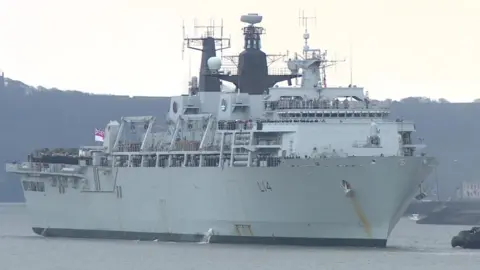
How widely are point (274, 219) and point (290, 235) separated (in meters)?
0.97

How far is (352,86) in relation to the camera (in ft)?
261

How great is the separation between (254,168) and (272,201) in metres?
1.66

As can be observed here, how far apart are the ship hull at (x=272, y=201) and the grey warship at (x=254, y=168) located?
0.19 ft

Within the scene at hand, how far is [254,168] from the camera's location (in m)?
75.9

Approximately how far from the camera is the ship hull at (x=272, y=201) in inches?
2884

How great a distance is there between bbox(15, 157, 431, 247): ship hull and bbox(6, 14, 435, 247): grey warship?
2.3 inches

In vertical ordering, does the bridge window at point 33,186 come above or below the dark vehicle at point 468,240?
above

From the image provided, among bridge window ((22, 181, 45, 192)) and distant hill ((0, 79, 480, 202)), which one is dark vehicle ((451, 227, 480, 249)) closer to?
bridge window ((22, 181, 45, 192))

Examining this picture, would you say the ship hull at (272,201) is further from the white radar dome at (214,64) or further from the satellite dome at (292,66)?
the satellite dome at (292,66)

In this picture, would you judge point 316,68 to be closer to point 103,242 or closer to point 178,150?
point 178,150

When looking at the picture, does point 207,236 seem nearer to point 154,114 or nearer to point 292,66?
point 292,66

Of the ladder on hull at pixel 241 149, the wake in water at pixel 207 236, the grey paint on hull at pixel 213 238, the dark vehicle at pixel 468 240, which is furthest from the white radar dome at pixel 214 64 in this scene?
the dark vehicle at pixel 468 240

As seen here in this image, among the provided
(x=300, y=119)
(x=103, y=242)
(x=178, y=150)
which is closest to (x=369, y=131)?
(x=300, y=119)

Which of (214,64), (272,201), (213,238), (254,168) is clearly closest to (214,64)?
(214,64)
